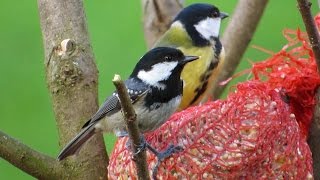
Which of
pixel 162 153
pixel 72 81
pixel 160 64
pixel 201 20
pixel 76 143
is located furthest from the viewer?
pixel 201 20

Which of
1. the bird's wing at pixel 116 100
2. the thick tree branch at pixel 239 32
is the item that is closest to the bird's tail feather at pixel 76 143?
the bird's wing at pixel 116 100

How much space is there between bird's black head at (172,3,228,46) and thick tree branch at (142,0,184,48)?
173 mm

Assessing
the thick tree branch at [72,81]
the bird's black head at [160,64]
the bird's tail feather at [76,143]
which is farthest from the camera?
the thick tree branch at [72,81]

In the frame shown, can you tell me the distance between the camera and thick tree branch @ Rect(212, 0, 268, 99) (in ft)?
11.0

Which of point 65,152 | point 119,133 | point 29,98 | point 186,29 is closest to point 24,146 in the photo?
point 65,152

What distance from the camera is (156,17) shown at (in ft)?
11.5

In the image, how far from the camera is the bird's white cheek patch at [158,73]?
2.46 metres

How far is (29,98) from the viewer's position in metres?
4.88

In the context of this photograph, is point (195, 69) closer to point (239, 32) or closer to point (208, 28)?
point (208, 28)

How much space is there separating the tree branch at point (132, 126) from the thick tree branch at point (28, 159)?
58 centimetres

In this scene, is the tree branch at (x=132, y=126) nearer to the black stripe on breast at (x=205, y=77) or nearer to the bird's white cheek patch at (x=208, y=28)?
the black stripe on breast at (x=205, y=77)

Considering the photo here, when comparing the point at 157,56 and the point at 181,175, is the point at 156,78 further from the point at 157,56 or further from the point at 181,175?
the point at 181,175

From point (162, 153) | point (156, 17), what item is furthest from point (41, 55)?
point (162, 153)

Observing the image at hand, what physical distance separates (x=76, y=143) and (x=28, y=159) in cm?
15
